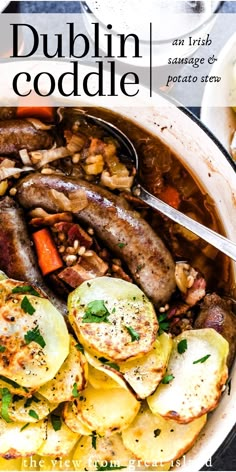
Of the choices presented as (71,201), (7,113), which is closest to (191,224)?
(71,201)

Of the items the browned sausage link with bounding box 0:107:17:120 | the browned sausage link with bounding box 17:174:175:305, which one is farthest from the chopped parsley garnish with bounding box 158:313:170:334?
the browned sausage link with bounding box 0:107:17:120

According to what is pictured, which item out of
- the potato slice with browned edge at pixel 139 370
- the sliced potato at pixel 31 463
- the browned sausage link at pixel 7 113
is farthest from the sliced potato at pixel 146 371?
the browned sausage link at pixel 7 113

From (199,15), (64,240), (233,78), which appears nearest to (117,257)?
(64,240)

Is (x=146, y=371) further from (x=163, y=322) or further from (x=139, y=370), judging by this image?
(x=163, y=322)

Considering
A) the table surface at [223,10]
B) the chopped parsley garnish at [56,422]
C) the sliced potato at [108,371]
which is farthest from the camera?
the table surface at [223,10]

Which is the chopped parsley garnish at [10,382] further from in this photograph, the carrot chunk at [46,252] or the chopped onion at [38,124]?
the chopped onion at [38,124]

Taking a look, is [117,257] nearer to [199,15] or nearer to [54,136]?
[54,136]
